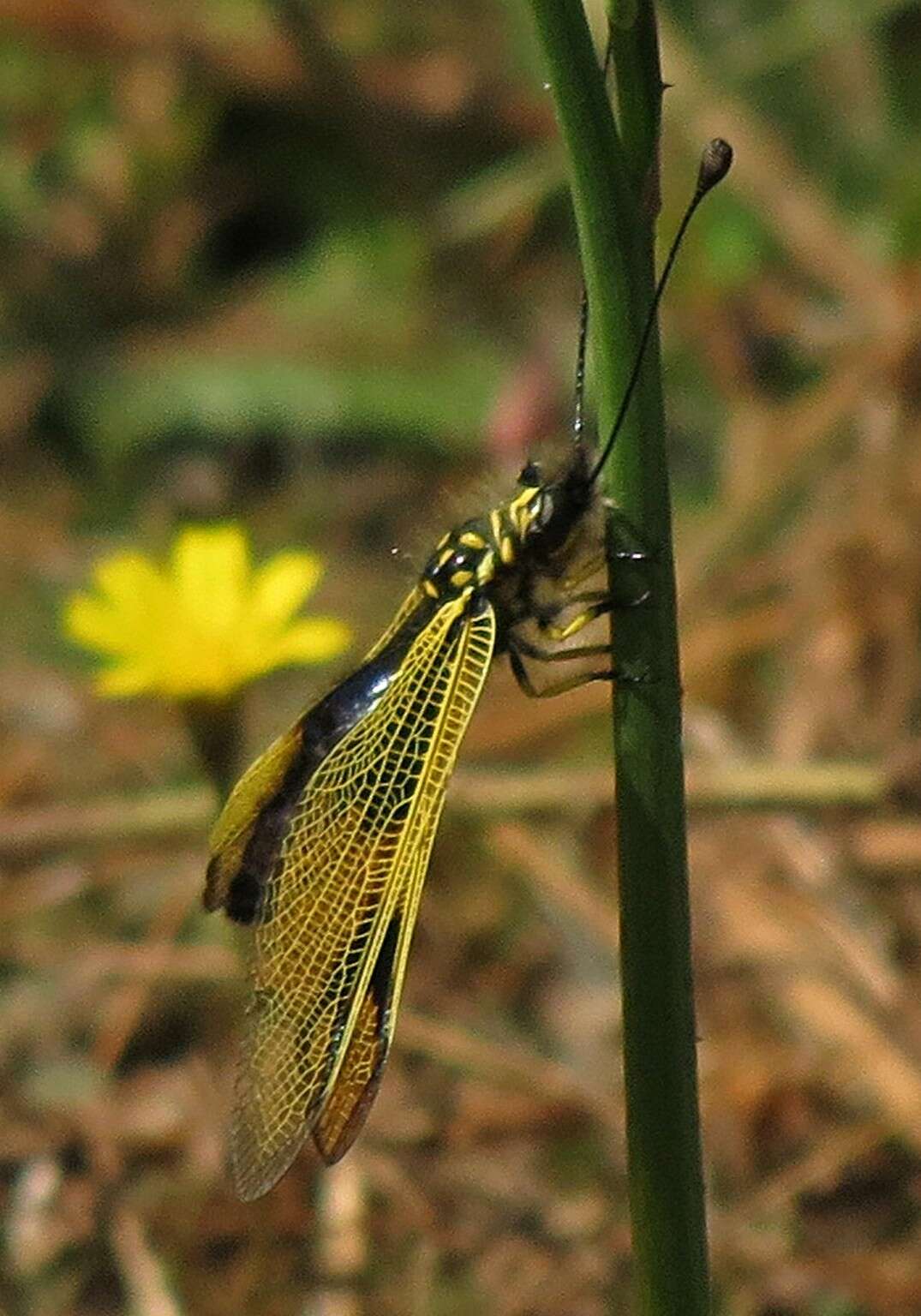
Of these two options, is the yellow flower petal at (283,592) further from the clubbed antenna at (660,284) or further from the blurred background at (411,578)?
the clubbed antenna at (660,284)

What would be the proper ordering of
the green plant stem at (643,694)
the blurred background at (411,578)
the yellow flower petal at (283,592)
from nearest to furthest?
the green plant stem at (643,694) < the blurred background at (411,578) < the yellow flower petal at (283,592)

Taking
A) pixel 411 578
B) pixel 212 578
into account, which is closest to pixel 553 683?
pixel 411 578

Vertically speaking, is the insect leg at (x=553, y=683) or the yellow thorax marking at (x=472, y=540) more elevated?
the yellow thorax marking at (x=472, y=540)

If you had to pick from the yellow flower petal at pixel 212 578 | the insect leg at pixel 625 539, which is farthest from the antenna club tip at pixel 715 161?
the yellow flower petal at pixel 212 578

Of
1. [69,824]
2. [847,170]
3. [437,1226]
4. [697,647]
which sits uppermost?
[847,170]

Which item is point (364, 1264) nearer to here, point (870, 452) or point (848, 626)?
point (848, 626)

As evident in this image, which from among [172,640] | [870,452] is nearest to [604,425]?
[172,640]

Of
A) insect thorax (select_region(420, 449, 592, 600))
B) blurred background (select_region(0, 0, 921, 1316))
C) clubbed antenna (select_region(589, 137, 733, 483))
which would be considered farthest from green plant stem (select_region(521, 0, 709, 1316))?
blurred background (select_region(0, 0, 921, 1316))
